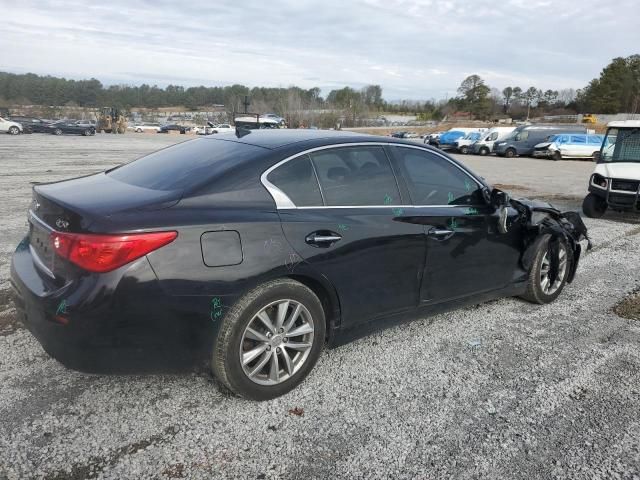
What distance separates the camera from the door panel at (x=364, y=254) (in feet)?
10.0

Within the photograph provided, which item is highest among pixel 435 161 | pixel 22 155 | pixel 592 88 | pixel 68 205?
pixel 592 88

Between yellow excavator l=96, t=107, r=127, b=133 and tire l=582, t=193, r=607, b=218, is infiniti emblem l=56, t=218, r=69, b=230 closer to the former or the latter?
tire l=582, t=193, r=607, b=218

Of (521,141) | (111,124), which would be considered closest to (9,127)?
(111,124)

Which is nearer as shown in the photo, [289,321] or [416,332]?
[289,321]

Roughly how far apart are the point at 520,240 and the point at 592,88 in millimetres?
112467

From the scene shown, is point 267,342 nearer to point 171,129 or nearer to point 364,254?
point 364,254

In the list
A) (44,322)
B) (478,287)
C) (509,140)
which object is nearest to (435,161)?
(478,287)

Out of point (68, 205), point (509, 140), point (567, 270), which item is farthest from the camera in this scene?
point (509, 140)

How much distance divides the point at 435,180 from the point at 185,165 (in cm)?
187

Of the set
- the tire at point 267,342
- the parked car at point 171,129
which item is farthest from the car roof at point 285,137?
the parked car at point 171,129

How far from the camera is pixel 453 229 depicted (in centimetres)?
381

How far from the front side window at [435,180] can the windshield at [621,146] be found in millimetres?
7738

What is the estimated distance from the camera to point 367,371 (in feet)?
11.3

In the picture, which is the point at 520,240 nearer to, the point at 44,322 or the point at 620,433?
the point at 620,433
